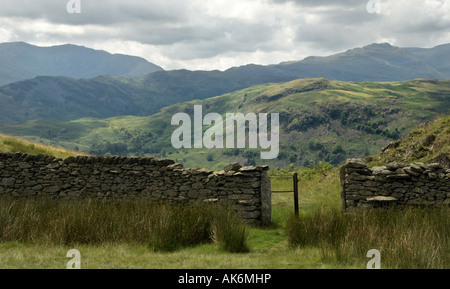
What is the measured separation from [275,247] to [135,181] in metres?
5.32

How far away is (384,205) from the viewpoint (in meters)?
10.8

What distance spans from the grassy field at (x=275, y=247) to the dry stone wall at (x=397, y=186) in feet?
4.27

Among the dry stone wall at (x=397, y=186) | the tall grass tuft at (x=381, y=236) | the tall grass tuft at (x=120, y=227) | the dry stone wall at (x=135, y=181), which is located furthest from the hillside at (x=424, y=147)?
the tall grass tuft at (x=120, y=227)

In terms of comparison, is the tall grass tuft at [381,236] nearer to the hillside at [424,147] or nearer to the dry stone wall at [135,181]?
the dry stone wall at [135,181]

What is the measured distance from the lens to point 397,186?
1090cm

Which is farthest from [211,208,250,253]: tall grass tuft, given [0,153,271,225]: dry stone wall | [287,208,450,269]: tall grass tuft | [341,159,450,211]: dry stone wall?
[341,159,450,211]: dry stone wall

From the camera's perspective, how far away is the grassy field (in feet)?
22.8

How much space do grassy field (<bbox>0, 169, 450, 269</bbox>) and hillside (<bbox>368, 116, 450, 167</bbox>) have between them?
8.61 meters

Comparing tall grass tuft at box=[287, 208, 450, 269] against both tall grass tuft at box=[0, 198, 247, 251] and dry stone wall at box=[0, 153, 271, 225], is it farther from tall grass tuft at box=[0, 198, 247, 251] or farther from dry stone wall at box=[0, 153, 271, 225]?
dry stone wall at box=[0, 153, 271, 225]

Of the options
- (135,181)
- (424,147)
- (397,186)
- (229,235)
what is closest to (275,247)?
(229,235)

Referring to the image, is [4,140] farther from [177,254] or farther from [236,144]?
[236,144]
